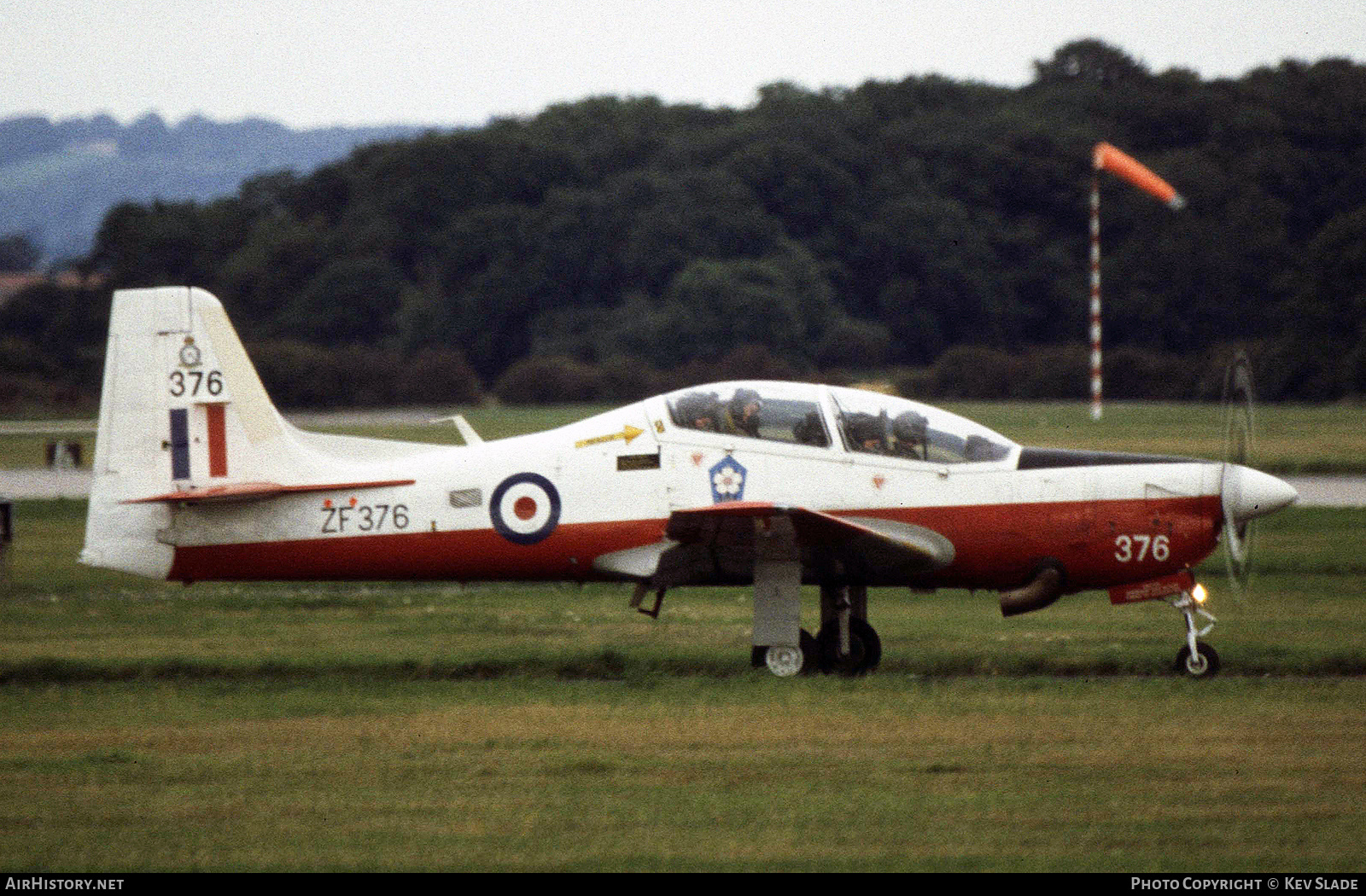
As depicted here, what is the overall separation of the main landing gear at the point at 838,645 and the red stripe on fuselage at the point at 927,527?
523 millimetres

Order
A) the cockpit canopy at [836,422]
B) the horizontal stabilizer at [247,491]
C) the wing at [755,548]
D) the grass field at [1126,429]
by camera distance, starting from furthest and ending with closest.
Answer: the grass field at [1126,429] < the horizontal stabilizer at [247,491] < the cockpit canopy at [836,422] < the wing at [755,548]

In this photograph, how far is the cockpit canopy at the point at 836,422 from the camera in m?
11.8

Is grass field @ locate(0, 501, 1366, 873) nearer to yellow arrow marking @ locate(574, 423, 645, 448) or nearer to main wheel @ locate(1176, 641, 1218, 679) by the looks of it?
main wheel @ locate(1176, 641, 1218, 679)

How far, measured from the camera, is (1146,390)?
53156 mm

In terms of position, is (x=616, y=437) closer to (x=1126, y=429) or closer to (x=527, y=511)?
(x=527, y=511)

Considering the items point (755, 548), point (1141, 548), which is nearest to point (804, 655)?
point (755, 548)

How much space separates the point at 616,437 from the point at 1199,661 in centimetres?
424

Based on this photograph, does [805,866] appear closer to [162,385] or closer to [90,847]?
[90,847]

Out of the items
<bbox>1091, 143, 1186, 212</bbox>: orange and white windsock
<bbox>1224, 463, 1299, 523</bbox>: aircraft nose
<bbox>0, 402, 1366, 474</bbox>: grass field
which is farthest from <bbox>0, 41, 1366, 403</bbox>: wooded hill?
<bbox>1224, 463, 1299, 523</bbox>: aircraft nose

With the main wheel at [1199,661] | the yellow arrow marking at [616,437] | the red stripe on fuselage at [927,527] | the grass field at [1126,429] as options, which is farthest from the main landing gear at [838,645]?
the grass field at [1126,429]

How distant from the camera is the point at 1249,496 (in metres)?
11.5

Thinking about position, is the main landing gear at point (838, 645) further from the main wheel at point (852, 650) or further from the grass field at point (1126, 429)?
the grass field at point (1126, 429)

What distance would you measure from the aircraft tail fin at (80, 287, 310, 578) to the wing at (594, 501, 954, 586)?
2.69 metres

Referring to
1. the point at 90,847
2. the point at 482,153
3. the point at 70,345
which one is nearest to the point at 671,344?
the point at 482,153
